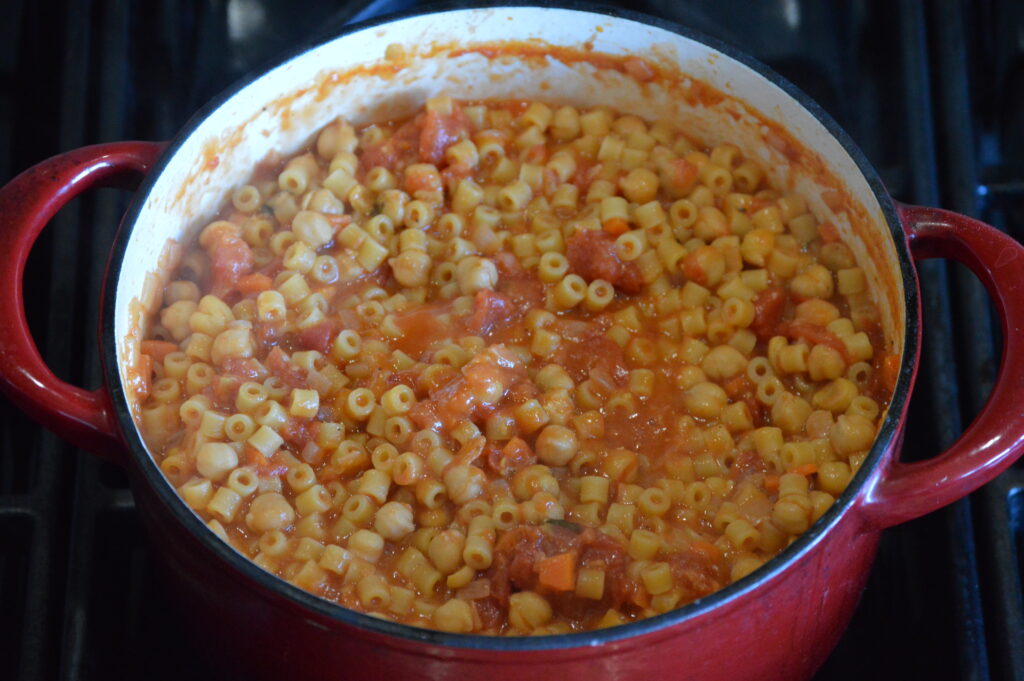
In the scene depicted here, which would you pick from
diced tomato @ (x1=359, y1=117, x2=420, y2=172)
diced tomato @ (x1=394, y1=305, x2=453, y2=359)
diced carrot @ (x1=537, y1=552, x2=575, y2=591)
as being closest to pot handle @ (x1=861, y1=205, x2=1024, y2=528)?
diced carrot @ (x1=537, y1=552, x2=575, y2=591)

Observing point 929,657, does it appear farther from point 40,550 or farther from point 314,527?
point 40,550

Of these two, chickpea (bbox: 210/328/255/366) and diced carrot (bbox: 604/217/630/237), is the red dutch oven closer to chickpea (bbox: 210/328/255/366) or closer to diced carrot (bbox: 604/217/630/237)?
chickpea (bbox: 210/328/255/366)

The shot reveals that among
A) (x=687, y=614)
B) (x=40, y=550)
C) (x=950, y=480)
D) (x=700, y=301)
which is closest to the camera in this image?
(x=687, y=614)

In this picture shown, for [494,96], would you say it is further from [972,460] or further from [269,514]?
[972,460]

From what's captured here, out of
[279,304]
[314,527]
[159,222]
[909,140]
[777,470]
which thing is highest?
[909,140]

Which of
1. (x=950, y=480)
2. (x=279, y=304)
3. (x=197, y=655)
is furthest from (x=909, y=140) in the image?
(x=197, y=655)

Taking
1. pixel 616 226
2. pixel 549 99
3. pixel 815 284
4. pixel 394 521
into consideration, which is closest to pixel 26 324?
pixel 394 521
